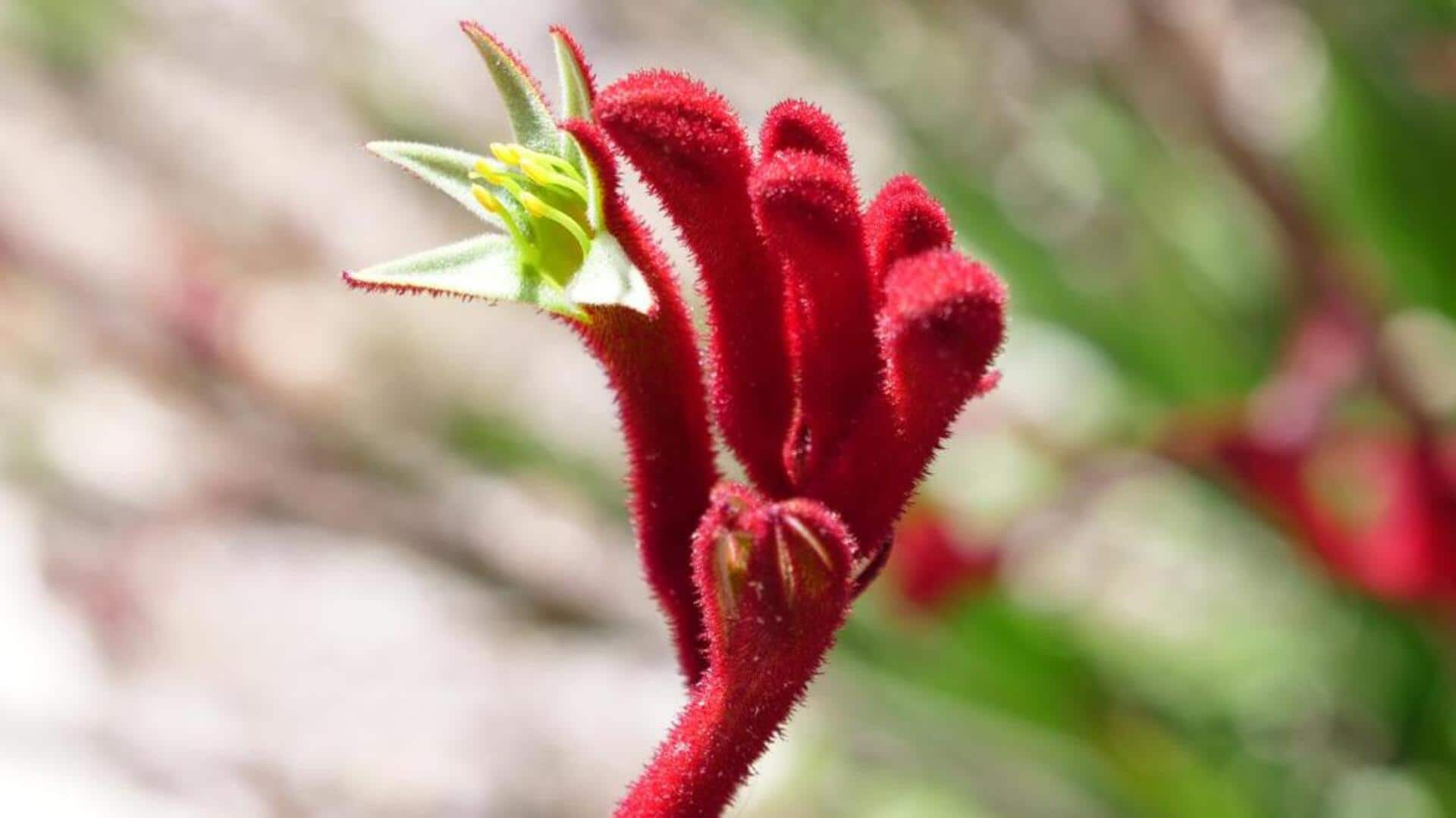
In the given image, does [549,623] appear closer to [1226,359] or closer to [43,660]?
[43,660]

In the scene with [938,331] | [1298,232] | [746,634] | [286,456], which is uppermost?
[1298,232]

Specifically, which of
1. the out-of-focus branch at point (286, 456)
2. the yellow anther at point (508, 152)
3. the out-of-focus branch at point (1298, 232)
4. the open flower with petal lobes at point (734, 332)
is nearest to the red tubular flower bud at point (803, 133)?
the open flower with petal lobes at point (734, 332)

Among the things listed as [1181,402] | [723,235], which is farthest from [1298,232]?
[723,235]

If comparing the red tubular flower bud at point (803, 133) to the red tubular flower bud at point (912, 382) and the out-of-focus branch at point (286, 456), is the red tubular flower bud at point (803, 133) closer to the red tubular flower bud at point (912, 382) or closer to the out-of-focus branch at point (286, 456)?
the red tubular flower bud at point (912, 382)

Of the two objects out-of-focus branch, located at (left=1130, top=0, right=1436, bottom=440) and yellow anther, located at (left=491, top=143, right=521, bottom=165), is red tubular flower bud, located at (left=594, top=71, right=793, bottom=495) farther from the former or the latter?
out-of-focus branch, located at (left=1130, top=0, right=1436, bottom=440)

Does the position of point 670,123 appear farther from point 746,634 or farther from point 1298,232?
point 1298,232

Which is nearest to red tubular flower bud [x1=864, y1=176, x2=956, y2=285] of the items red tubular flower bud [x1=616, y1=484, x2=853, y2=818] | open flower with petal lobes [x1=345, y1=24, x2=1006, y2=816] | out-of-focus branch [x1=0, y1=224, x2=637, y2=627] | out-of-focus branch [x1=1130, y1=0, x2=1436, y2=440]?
open flower with petal lobes [x1=345, y1=24, x2=1006, y2=816]

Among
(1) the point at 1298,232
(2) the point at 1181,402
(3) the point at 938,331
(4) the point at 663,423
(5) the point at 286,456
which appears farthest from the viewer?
(5) the point at 286,456
